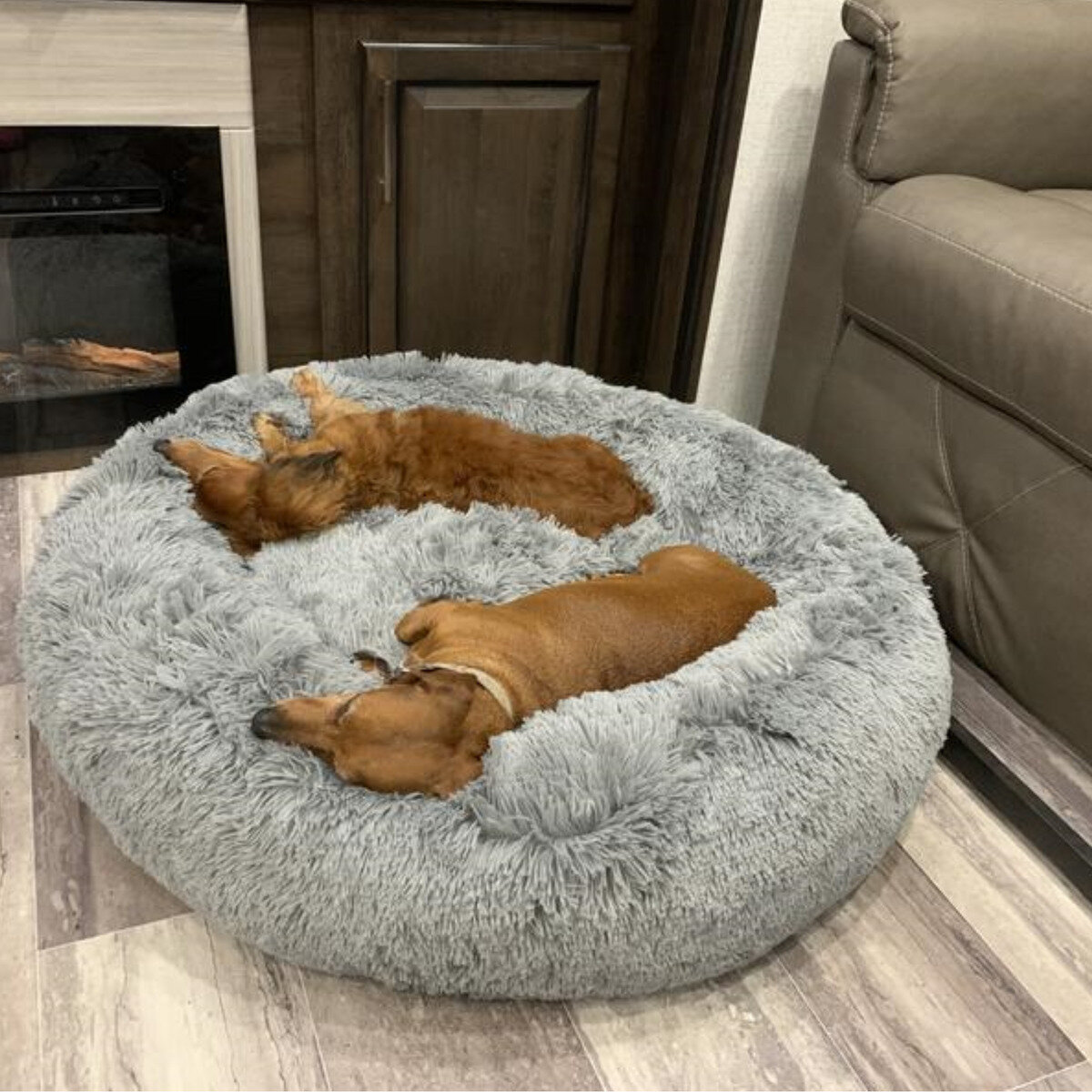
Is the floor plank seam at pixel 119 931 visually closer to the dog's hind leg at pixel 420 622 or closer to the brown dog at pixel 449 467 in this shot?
the dog's hind leg at pixel 420 622

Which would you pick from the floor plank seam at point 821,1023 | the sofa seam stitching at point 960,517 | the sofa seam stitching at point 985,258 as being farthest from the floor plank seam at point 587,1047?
the sofa seam stitching at point 985,258

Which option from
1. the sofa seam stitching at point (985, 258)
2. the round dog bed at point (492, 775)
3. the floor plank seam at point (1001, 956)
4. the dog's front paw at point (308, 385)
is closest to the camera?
the round dog bed at point (492, 775)

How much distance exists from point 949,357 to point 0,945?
1.36 m

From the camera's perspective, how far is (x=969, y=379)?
1.46 m

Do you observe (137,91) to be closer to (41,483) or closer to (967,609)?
(41,483)

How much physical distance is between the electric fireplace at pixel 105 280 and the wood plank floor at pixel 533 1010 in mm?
894

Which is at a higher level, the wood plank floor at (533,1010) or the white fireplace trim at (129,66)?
the white fireplace trim at (129,66)

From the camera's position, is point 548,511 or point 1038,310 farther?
point 548,511

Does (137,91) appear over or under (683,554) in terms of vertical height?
over

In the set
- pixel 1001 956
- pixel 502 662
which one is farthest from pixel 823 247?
pixel 1001 956

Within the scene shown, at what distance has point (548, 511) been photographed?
1.62m

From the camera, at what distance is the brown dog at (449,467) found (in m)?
1.58

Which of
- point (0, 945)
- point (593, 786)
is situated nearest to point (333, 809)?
point (593, 786)

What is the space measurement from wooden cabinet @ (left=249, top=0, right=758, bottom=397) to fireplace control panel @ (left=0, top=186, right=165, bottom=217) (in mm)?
191
